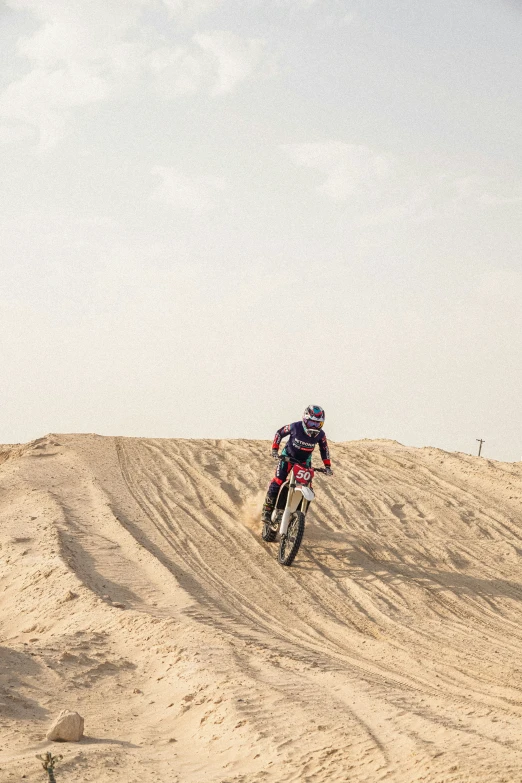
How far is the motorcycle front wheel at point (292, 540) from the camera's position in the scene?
1112cm

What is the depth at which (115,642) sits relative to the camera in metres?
7.88

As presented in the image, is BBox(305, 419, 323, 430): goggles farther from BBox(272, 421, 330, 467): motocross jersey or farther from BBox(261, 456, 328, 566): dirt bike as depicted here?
BBox(261, 456, 328, 566): dirt bike

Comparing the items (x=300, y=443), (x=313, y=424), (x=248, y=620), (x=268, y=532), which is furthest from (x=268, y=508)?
(x=248, y=620)

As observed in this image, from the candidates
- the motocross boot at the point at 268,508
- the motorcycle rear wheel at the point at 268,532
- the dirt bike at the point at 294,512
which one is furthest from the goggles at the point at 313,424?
the motorcycle rear wheel at the point at 268,532

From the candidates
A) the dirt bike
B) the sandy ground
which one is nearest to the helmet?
the dirt bike

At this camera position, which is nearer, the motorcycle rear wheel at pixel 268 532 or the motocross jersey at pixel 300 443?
the motocross jersey at pixel 300 443

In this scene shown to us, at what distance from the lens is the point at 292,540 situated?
1130 cm

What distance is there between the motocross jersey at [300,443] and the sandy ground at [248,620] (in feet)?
5.43

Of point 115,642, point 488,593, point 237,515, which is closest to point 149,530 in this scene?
point 237,515

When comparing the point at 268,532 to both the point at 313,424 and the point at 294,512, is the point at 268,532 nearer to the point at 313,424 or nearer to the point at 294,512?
the point at 294,512

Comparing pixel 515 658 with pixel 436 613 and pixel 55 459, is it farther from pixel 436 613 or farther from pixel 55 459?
pixel 55 459

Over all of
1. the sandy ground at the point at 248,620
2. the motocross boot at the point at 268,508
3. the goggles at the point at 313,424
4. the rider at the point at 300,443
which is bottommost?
the sandy ground at the point at 248,620

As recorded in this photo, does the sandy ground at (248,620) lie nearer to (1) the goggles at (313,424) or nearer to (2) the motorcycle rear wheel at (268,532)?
(2) the motorcycle rear wheel at (268,532)

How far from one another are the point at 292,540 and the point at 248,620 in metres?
2.38
